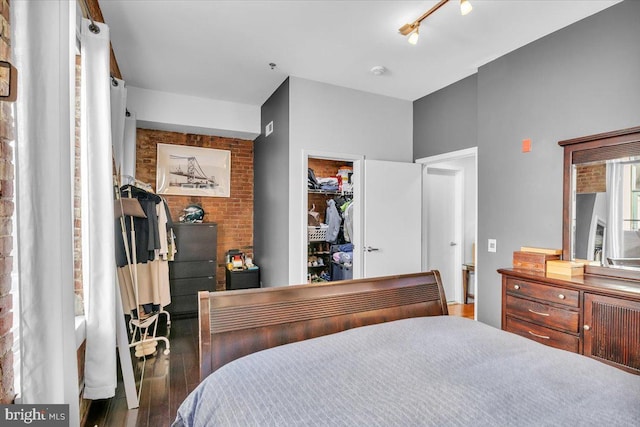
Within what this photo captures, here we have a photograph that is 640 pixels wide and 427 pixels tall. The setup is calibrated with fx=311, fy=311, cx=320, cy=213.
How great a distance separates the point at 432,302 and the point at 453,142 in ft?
7.42

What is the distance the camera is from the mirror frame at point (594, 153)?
6.81 feet

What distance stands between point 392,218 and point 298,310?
2393 mm

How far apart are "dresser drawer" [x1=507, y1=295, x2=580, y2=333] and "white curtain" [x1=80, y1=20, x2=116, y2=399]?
2.83m

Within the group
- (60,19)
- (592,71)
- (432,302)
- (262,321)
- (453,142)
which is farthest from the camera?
(453,142)

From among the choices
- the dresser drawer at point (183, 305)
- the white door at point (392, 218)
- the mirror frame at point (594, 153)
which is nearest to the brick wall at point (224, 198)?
the dresser drawer at point (183, 305)

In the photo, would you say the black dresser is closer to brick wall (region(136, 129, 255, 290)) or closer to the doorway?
brick wall (region(136, 129, 255, 290))

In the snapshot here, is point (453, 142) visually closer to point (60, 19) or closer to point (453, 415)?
point (453, 415)

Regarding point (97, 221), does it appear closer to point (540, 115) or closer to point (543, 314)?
point (543, 314)

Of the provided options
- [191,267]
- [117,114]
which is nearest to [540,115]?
[117,114]

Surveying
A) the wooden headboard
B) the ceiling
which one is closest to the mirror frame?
the ceiling

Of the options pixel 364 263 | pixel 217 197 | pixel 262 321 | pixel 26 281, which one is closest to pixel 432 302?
pixel 262 321

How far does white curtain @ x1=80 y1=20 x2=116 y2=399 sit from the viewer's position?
6.49 feet

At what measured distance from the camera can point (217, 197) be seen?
15.1 ft

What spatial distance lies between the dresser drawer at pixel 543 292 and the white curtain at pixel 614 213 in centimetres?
51
